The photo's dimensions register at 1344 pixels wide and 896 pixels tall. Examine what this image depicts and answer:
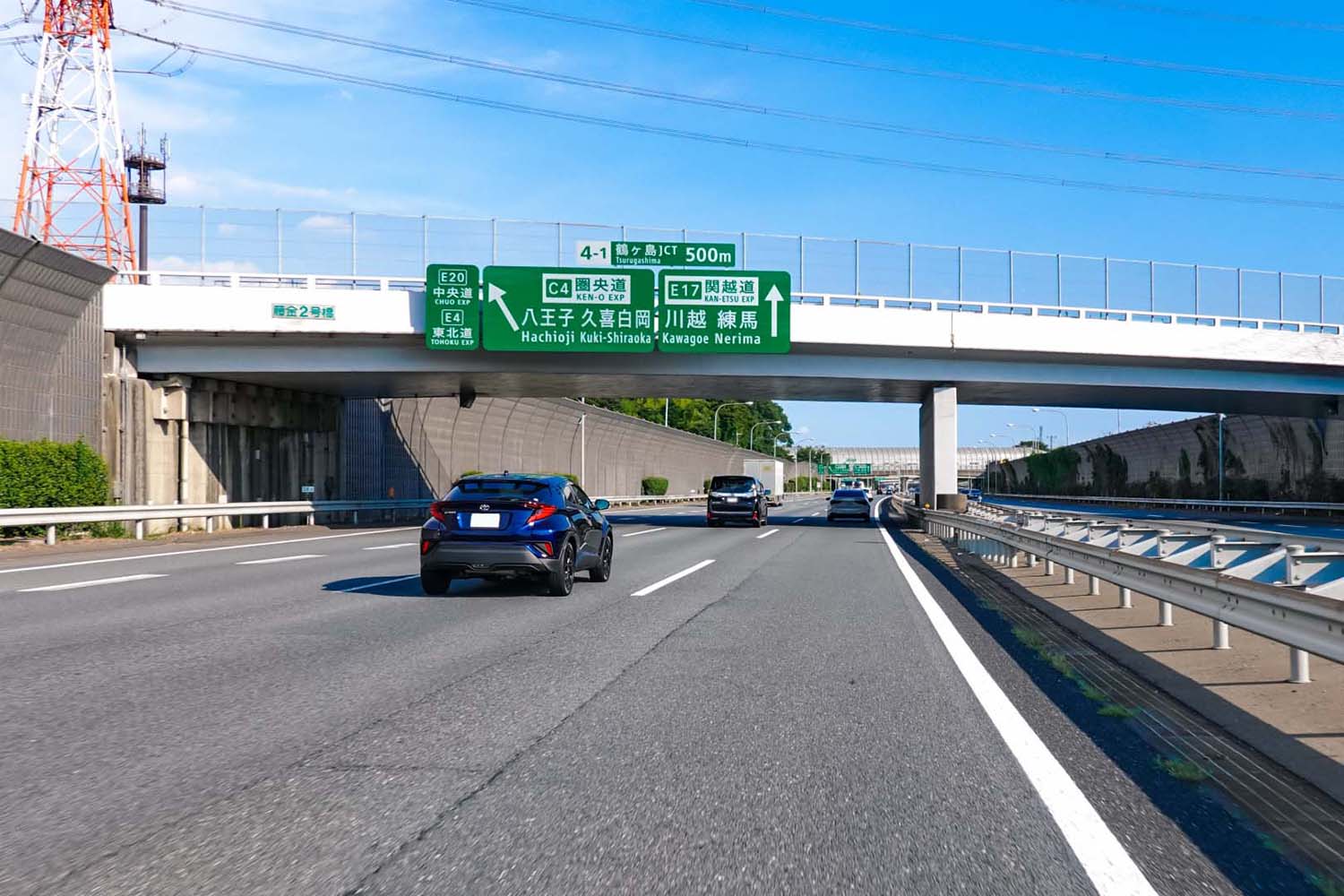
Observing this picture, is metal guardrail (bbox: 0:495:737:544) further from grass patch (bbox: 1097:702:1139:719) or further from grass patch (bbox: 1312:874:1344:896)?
grass patch (bbox: 1312:874:1344:896)

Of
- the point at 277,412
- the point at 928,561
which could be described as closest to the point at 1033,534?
the point at 928,561

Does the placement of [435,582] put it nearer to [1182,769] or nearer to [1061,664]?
[1061,664]

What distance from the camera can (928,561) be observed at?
66.9 ft

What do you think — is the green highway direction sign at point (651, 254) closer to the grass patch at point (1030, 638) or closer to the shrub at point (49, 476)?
the shrub at point (49, 476)

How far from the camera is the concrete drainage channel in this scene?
13.8 feet

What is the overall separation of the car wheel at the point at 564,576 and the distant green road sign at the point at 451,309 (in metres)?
18.3

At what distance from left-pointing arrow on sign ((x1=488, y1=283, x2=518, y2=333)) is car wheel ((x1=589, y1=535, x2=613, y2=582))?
16800 millimetres

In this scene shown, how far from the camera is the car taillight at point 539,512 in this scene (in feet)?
41.5

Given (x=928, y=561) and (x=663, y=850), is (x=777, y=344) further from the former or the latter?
(x=663, y=850)

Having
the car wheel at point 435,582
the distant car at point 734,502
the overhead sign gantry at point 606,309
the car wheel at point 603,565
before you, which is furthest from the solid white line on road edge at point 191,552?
the distant car at point 734,502

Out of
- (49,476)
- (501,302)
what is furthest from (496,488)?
(501,302)

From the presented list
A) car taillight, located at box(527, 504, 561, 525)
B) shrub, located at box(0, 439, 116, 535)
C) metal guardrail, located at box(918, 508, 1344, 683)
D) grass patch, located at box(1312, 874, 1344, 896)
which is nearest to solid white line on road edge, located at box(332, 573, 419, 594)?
car taillight, located at box(527, 504, 561, 525)

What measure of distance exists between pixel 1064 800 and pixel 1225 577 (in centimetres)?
360

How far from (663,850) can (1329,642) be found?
4023 mm
